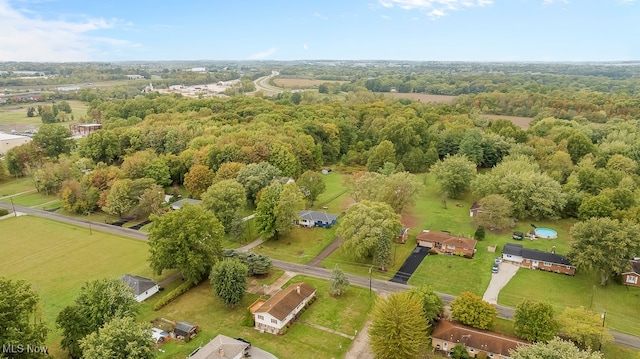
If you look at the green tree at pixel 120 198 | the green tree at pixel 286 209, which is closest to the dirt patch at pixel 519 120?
the green tree at pixel 286 209

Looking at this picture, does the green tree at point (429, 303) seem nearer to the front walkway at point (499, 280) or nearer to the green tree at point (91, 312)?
the front walkway at point (499, 280)

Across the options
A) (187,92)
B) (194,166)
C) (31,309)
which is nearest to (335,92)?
(187,92)

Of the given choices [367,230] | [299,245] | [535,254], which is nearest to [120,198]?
[299,245]

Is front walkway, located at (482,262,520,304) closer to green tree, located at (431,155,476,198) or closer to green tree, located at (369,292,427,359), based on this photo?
green tree, located at (369,292,427,359)

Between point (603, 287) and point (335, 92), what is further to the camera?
point (335, 92)

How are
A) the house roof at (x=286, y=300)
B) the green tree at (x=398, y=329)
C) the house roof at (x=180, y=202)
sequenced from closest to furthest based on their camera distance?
the green tree at (x=398, y=329)
the house roof at (x=286, y=300)
the house roof at (x=180, y=202)

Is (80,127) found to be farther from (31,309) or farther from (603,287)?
(603,287)

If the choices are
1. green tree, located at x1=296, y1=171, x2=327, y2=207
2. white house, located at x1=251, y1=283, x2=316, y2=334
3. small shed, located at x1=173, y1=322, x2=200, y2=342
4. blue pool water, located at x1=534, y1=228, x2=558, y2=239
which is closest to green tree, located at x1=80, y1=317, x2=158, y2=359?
small shed, located at x1=173, y1=322, x2=200, y2=342
